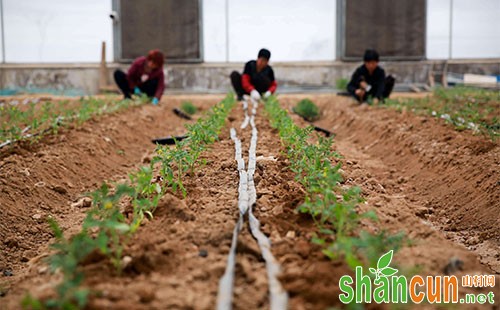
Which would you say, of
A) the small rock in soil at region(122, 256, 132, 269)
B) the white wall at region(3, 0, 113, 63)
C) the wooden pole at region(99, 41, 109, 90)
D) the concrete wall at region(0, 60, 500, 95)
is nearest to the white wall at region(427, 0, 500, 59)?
the concrete wall at region(0, 60, 500, 95)

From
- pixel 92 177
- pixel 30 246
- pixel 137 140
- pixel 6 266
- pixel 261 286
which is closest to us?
pixel 261 286

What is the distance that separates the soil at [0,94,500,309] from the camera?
2.30m

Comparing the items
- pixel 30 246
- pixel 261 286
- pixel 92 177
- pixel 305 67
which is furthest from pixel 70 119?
pixel 305 67

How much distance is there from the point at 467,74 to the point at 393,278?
15375mm

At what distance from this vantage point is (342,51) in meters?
16.6

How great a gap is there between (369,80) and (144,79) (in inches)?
165

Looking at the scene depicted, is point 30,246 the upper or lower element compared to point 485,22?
lower

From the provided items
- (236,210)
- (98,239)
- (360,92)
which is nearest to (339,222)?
(236,210)

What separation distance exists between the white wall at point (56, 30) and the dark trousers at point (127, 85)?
5.87 m

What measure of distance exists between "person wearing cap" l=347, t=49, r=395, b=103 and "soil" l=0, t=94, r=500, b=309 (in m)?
1.93

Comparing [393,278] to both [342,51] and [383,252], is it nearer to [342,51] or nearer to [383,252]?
[383,252]

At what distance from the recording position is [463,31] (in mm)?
16750

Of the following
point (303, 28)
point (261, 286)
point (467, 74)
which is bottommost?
point (261, 286)

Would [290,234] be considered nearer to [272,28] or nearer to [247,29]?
[272,28]
